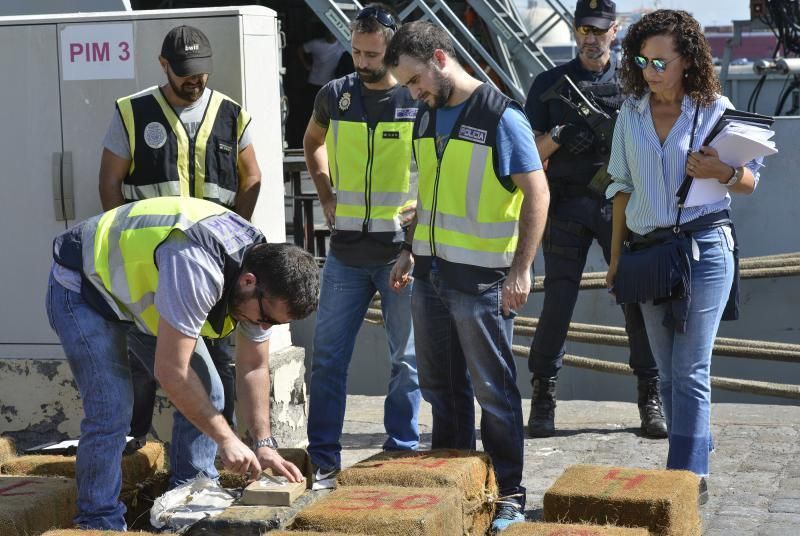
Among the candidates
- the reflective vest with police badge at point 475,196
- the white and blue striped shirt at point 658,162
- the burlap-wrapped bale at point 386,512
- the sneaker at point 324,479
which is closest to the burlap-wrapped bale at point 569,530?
the burlap-wrapped bale at point 386,512

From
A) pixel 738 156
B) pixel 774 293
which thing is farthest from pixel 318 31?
pixel 738 156

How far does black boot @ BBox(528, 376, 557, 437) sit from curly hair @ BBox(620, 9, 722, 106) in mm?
1923

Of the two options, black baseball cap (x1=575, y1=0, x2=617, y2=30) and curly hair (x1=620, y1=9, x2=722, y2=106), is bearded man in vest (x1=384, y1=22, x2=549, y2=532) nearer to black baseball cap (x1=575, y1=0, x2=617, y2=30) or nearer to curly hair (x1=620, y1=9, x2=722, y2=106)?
curly hair (x1=620, y1=9, x2=722, y2=106)

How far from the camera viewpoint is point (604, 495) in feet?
13.2

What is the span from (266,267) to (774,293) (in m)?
6.37

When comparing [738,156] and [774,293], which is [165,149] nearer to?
[738,156]

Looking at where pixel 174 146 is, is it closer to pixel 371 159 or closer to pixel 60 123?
pixel 371 159

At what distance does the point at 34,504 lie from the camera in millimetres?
4062

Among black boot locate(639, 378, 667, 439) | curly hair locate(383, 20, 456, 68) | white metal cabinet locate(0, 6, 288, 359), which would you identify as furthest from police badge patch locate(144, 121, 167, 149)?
black boot locate(639, 378, 667, 439)

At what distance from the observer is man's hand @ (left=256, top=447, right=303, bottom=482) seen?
4.02m

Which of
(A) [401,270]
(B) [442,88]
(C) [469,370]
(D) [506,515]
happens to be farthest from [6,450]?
(B) [442,88]

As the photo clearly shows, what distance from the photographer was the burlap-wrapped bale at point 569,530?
3.62 meters

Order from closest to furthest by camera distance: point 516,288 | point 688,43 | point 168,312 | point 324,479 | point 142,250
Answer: point 168,312, point 142,250, point 516,288, point 688,43, point 324,479

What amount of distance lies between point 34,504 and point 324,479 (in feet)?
3.94
